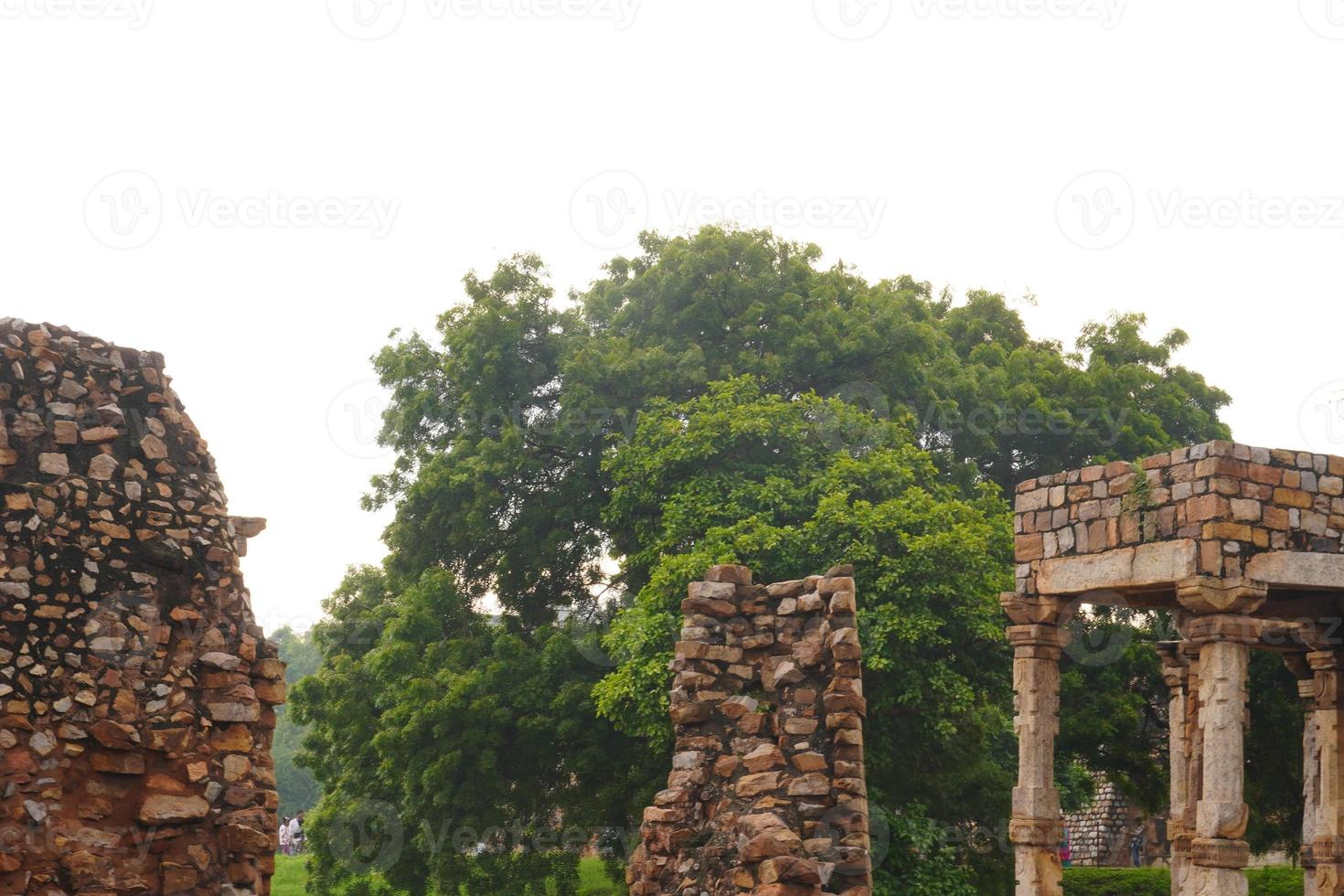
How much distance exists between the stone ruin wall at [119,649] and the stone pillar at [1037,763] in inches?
354

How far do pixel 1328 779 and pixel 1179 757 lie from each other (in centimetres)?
200

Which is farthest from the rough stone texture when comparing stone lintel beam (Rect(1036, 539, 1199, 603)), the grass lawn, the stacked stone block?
the stacked stone block

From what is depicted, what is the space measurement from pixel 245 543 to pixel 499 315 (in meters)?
16.5

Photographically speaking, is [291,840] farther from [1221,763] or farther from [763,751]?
[763,751]

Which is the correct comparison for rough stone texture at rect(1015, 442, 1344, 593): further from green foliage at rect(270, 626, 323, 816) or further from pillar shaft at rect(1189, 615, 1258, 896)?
green foliage at rect(270, 626, 323, 816)

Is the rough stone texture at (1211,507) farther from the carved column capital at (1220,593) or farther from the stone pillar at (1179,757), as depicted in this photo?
the stone pillar at (1179,757)

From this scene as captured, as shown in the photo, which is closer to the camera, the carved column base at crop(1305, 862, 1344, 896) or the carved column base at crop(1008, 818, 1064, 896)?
the carved column base at crop(1008, 818, 1064, 896)

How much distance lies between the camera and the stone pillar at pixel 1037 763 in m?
14.2

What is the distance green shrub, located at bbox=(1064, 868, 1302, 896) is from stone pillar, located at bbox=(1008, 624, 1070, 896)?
1078 centimetres

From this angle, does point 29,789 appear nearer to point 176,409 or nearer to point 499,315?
point 176,409

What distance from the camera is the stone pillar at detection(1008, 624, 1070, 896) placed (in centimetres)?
1417

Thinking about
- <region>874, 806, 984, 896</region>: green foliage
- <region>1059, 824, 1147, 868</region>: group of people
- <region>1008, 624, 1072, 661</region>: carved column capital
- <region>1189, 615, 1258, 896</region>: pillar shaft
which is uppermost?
<region>1008, 624, 1072, 661</region>: carved column capital

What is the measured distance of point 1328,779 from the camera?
50.1ft

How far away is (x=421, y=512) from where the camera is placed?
23625 millimetres
